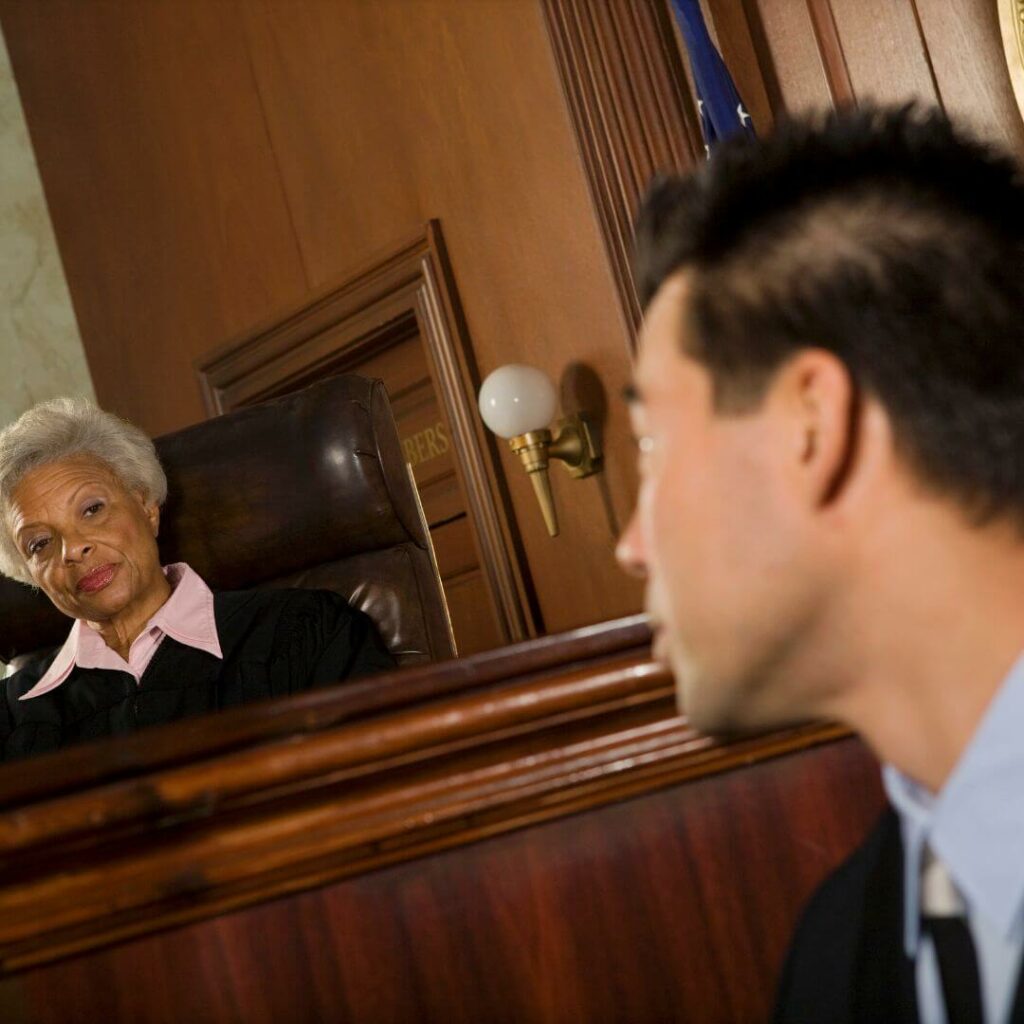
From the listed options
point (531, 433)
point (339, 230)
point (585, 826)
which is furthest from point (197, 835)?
point (339, 230)

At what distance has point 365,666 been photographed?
2422 millimetres

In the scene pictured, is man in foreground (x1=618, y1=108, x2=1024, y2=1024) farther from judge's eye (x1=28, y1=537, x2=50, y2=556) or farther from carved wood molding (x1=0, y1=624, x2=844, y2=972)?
judge's eye (x1=28, y1=537, x2=50, y2=556)

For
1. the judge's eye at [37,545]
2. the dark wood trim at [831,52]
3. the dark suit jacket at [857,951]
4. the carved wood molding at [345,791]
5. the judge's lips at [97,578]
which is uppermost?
the dark wood trim at [831,52]

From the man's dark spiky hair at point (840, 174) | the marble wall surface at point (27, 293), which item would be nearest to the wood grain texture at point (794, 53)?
the man's dark spiky hair at point (840, 174)

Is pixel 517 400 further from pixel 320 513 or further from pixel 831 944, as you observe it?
pixel 831 944

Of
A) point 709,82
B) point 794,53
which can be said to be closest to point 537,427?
point 709,82

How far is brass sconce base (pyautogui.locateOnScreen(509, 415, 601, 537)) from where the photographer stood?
363cm

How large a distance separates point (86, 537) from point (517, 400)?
1.32 m

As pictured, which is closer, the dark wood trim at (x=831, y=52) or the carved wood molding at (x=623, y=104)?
the dark wood trim at (x=831, y=52)

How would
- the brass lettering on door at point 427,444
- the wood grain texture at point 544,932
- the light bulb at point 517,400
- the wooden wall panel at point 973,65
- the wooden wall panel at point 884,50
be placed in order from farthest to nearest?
the brass lettering on door at point 427,444 → the light bulb at point 517,400 → the wooden wall panel at point 884,50 → the wooden wall panel at point 973,65 → the wood grain texture at point 544,932

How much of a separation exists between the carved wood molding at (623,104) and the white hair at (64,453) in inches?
54.4

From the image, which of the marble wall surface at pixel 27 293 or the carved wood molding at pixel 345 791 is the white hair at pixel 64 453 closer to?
the carved wood molding at pixel 345 791

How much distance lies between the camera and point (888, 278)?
25.2 inches

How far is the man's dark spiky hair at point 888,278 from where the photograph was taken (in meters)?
0.63
